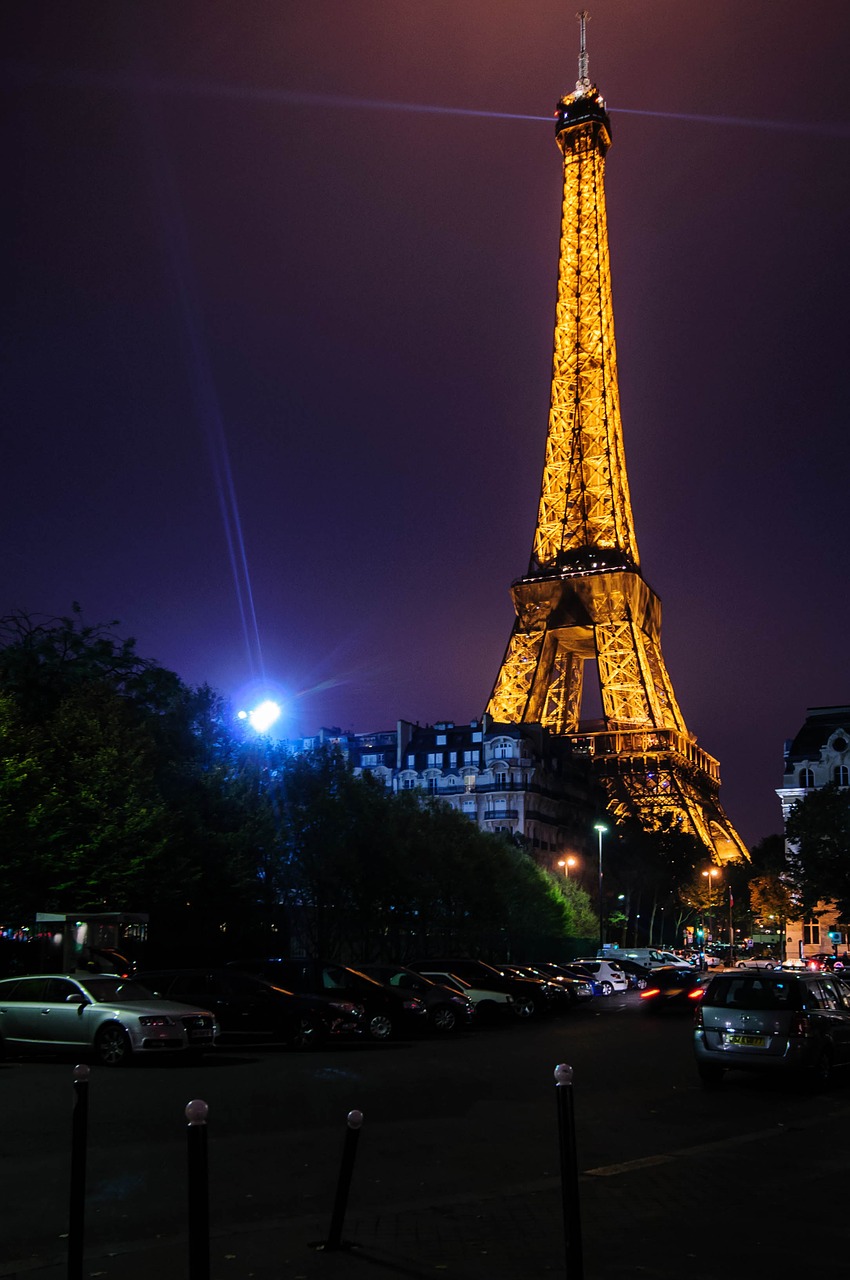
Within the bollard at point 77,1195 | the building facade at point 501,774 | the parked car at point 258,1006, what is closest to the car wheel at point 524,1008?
the parked car at point 258,1006

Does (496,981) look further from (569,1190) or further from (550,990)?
(569,1190)

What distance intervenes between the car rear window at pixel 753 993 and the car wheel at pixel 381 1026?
1030 cm

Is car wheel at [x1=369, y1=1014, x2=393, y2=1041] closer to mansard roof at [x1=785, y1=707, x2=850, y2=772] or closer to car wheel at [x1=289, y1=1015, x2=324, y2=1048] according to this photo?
car wheel at [x1=289, y1=1015, x2=324, y2=1048]

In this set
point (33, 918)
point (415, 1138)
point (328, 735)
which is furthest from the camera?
point (328, 735)

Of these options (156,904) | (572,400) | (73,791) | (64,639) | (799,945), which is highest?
(572,400)

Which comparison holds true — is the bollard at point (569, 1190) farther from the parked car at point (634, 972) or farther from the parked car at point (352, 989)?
the parked car at point (634, 972)

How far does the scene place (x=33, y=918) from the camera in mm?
33250

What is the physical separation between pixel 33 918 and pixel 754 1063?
69.1 feet

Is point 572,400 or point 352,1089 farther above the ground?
point 572,400

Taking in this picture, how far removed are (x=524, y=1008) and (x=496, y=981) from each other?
1104 mm

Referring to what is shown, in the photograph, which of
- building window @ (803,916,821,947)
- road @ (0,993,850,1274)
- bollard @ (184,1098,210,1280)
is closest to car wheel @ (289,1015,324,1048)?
road @ (0,993,850,1274)

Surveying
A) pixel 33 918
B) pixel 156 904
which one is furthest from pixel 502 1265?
pixel 156 904

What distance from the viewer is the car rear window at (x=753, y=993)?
751 inches

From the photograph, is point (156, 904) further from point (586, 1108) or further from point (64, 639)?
point (586, 1108)
